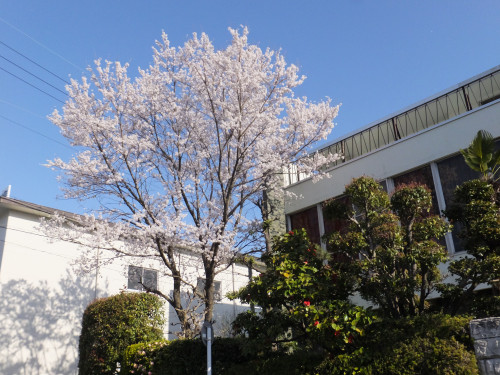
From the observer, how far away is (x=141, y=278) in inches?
640

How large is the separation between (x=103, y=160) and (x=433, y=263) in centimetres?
827

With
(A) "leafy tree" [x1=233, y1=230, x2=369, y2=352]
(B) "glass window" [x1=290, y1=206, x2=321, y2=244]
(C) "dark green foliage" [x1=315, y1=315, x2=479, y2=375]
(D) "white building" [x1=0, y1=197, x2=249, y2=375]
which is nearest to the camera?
(C) "dark green foliage" [x1=315, y1=315, x2=479, y2=375]

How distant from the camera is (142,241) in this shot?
12125 mm

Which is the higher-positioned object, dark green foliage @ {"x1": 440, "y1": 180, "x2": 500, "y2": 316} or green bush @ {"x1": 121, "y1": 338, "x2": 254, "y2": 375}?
dark green foliage @ {"x1": 440, "y1": 180, "x2": 500, "y2": 316}

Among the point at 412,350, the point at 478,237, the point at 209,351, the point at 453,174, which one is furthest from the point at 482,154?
the point at 209,351

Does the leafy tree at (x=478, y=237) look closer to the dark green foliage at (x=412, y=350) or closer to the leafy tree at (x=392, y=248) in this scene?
the leafy tree at (x=392, y=248)

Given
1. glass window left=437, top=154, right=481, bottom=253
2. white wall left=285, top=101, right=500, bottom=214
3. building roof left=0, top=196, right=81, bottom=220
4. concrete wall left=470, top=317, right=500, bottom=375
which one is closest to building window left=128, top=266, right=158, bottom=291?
building roof left=0, top=196, right=81, bottom=220

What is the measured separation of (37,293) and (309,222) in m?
8.57

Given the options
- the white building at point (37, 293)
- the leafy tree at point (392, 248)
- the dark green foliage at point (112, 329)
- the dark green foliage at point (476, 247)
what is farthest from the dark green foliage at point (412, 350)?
the white building at point (37, 293)

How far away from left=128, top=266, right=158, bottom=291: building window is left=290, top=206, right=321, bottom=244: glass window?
5608mm

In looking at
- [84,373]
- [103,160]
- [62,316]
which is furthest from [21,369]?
[103,160]

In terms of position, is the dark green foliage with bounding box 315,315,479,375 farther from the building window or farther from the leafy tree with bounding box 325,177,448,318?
the building window

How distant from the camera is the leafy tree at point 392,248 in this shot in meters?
8.05

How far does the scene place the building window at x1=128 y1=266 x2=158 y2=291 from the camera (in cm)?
1677
